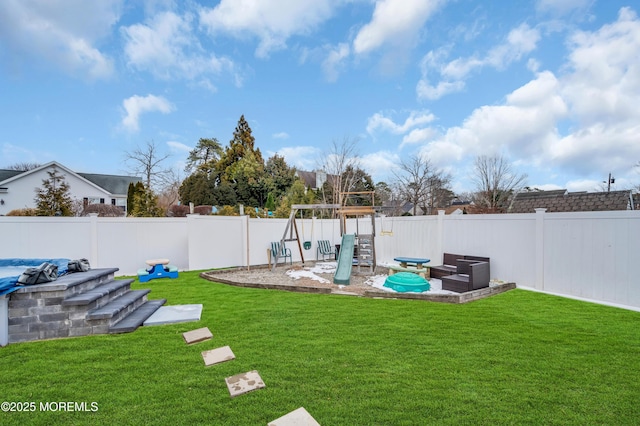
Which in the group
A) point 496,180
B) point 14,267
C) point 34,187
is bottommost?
point 14,267

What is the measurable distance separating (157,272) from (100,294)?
3.75 m

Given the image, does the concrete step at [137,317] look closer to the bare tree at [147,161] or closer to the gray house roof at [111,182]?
the bare tree at [147,161]

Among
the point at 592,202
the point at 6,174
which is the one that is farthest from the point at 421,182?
the point at 6,174

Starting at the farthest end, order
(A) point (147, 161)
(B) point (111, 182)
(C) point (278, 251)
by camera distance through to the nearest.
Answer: (B) point (111, 182)
(A) point (147, 161)
(C) point (278, 251)

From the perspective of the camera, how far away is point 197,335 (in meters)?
3.48

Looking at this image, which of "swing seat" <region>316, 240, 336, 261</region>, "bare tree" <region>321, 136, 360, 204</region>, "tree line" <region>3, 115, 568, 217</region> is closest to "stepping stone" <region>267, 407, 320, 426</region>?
"swing seat" <region>316, 240, 336, 261</region>

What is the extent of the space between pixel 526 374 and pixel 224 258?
8.11 m

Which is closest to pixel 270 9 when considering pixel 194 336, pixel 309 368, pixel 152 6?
pixel 152 6

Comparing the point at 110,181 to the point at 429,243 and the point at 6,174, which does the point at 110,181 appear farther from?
the point at 429,243

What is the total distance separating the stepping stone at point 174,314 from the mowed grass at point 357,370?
7.6 inches

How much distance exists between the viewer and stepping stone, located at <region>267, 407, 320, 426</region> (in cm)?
189

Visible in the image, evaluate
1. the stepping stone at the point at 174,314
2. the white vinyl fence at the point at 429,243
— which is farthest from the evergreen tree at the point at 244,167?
the stepping stone at the point at 174,314

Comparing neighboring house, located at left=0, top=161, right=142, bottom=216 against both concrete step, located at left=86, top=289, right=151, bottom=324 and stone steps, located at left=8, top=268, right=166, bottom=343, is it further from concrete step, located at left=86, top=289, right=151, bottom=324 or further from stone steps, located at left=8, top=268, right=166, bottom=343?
stone steps, located at left=8, top=268, right=166, bottom=343

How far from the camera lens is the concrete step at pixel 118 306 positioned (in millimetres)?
3537
